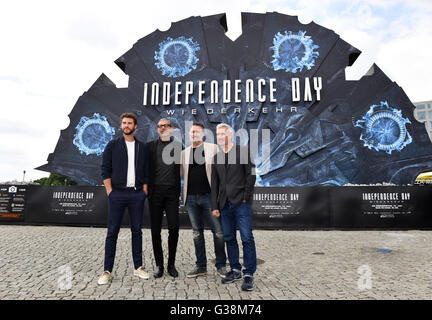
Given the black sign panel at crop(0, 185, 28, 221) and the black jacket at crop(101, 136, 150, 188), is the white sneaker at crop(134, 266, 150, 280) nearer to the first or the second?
the black jacket at crop(101, 136, 150, 188)

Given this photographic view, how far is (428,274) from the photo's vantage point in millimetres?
4258

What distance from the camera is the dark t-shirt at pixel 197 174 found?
4062mm

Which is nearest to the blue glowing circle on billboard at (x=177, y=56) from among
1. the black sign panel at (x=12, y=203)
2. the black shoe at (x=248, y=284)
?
the black sign panel at (x=12, y=203)

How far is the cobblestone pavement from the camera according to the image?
332 cm

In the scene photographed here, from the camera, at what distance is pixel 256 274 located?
424cm

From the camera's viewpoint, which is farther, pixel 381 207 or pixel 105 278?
pixel 381 207

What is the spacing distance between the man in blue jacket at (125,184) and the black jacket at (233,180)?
1.05 m

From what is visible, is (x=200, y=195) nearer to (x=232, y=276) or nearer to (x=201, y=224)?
(x=201, y=224)

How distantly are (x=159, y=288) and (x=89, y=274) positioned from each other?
4.38 ft

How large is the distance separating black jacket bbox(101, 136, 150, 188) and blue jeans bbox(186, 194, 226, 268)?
2.49 feet

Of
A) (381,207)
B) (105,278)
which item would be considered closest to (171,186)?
(105,278)

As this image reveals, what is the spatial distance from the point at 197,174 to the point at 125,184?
1.03 meters

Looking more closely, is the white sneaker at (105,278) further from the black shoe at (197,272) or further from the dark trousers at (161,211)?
the black shoe at (197,272)

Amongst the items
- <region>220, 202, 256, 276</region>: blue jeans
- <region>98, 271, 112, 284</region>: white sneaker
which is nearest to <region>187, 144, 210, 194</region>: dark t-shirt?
<region>220, 202, 256, 276</region>: blue jeans
